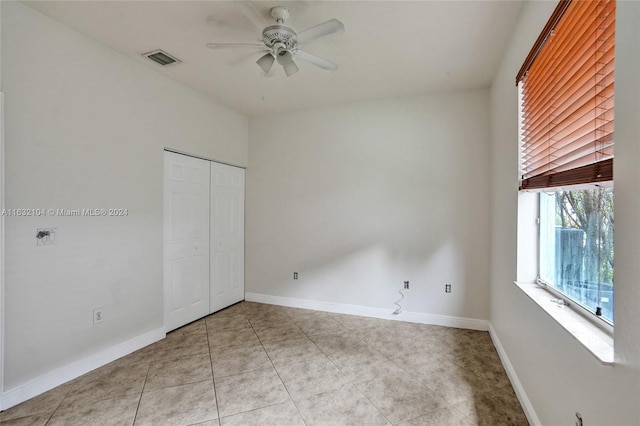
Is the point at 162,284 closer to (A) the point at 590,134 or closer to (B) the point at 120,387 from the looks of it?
(B) the point at 120,387

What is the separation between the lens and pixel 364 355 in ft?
9.33

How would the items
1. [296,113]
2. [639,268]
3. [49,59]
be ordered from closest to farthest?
[639,268]
[49,59]
[296,113]

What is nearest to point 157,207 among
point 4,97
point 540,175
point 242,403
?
point 4,97

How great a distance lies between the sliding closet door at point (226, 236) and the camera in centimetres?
405

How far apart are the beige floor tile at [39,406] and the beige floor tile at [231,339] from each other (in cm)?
115

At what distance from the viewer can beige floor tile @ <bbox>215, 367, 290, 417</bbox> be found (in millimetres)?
2088

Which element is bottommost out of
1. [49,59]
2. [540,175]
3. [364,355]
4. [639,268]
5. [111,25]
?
[364,355]

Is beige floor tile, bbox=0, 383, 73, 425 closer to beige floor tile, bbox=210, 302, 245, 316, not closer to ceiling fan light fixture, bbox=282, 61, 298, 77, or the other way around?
beige floor tile, bbox=210, 302, 245, 316

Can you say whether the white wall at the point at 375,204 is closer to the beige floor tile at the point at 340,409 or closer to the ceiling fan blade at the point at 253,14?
the beige floor tile at the point at 340,409

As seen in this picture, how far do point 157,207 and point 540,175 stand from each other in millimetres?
3358

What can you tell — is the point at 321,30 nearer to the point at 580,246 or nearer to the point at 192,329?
the point at 580,246

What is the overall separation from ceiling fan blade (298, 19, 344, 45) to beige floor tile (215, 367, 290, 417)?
2.56 m

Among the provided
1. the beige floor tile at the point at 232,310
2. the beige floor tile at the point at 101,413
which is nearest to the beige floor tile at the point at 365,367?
the beige floor tile at the point at 101,413

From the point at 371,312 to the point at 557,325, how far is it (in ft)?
8.46
